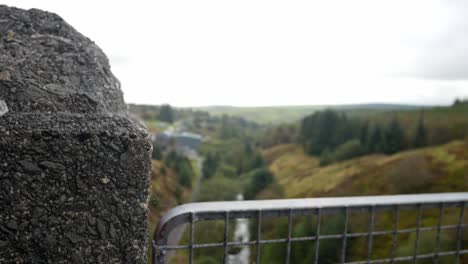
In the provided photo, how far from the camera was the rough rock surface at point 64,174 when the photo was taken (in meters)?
1.69

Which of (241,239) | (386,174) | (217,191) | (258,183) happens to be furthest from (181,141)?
(241,239)

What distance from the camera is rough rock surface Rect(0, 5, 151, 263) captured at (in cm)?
169

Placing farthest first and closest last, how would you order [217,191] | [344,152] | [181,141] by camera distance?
[344,152] → [181,141] → [217,191]

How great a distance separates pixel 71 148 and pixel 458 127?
2329 inches

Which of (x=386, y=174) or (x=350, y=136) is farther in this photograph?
(x=350, y=136)

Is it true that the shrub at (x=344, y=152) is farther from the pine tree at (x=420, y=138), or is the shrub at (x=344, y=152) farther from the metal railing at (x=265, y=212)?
the metal railing at (x=265, y=212)

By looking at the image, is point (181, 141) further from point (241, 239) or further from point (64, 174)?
point (64, 174)

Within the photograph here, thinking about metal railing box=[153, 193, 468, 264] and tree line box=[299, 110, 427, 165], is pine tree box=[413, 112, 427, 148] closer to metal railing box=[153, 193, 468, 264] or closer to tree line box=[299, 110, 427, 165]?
tree line box=[299, 110, 427, 165]

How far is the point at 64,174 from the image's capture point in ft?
5.68

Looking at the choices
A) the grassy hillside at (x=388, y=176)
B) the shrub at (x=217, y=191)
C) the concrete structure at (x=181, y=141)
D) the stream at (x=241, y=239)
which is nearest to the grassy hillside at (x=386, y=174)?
the grassy hillside at (x=388, y=176)

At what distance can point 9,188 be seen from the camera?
1.67 metres

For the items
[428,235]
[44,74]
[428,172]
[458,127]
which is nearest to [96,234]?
[44,74]

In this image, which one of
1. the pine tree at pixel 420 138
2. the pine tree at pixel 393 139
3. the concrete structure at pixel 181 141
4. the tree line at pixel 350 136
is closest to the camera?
the concrete structure at pixel 181 141

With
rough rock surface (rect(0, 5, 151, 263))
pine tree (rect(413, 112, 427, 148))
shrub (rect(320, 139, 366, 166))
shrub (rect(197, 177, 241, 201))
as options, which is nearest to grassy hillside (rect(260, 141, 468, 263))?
shrub (rect(320, 139, 366, 166))
